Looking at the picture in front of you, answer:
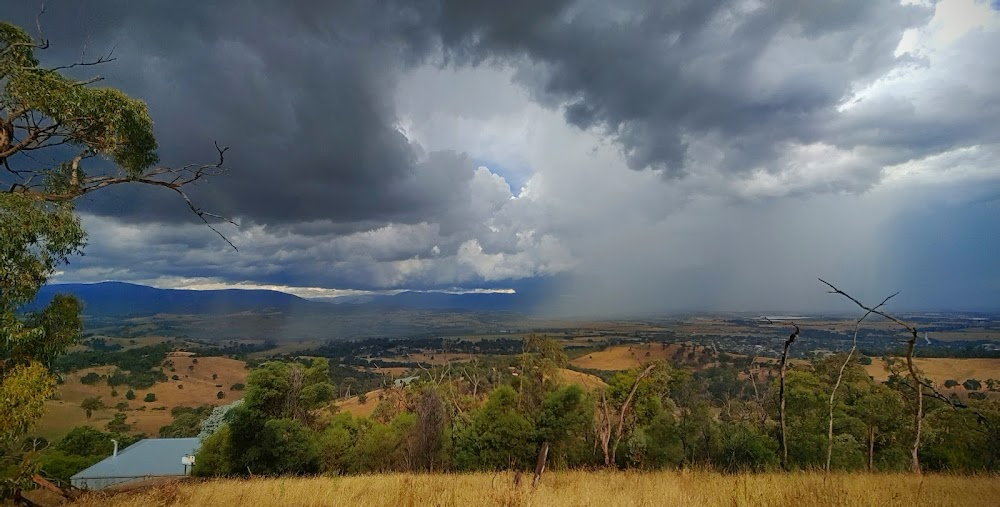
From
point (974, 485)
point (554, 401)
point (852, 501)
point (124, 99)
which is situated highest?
point (124, 99)

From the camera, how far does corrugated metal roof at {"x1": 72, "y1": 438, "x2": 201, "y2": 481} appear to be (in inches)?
1217

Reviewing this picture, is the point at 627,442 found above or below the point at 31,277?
below

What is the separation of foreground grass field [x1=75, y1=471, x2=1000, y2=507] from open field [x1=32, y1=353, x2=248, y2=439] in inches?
2362

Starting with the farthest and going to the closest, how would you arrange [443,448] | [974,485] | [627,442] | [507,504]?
[627,442] < [443,448] < [974,485] < [507,504]

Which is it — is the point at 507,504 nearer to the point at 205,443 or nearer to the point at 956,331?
the point at 205,443

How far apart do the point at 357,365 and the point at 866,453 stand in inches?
4415

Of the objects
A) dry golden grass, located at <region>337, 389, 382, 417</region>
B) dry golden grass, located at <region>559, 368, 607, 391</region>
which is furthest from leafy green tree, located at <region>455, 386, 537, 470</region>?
dry golden grass, located at <region>337, 389, 382, 417</region>

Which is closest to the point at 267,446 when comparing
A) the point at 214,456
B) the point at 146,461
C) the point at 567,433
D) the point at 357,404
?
the point at 214,456

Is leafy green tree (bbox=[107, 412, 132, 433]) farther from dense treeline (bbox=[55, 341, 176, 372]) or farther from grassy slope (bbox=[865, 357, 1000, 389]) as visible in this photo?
grassy slope (bbox=[865, 357, 1000, 389])

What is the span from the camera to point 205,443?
3262 cm

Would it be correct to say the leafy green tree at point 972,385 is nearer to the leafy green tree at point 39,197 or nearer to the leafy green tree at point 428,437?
the leafy green tree at point 428,437

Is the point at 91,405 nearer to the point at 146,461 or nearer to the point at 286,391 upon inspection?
the point at 146,461

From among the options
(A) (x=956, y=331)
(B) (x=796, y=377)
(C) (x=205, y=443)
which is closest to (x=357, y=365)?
(C) (x=205, y=443)

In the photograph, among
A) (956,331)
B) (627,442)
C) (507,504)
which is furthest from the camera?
(956,331)
